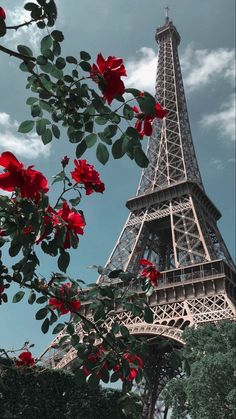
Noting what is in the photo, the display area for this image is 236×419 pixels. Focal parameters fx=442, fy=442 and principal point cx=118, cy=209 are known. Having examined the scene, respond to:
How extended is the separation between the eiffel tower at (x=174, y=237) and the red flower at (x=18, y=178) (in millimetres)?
20690

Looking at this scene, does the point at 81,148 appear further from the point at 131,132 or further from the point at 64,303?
the point at 64,303

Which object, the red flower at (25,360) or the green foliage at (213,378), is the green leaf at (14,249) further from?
the green foliage at (213,378)

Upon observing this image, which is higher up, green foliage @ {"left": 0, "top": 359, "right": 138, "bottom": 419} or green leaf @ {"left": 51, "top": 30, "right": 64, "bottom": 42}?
green foliage @ {"left": 0, "top": 359, "right": 138, "bottom": 419}

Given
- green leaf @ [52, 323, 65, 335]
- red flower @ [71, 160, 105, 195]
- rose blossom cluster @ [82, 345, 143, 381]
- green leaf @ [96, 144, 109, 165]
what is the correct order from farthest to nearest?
green leaf @ [52, 323, 65, 335], red flower @ [71, 160, 105, 195], rose blossom cluster @ [82, 345, 143, 381], green leaf @ [96, 144, 109, 165]

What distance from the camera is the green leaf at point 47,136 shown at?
2770 millimetres

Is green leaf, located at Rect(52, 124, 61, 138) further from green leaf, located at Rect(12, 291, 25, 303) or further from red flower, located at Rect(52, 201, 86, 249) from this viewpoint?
green leaf, located at Rect(12, 291, 25, 303)

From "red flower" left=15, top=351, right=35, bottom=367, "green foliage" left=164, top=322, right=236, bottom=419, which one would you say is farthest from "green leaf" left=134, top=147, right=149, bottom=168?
"green foliage" left=164, top=322, right=236, bottom=419

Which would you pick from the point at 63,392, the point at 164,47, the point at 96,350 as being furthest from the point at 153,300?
the point at 164,47

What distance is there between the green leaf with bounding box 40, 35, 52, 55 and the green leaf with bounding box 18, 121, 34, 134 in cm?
43

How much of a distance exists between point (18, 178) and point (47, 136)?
1.43ft

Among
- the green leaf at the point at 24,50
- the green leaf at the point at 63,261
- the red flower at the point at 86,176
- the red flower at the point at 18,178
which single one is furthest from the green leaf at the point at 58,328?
the green leaf at the point at 24,50

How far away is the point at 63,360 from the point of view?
2916cm

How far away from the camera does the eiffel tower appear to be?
28062 millimetres

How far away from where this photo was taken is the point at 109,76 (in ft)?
8.50
